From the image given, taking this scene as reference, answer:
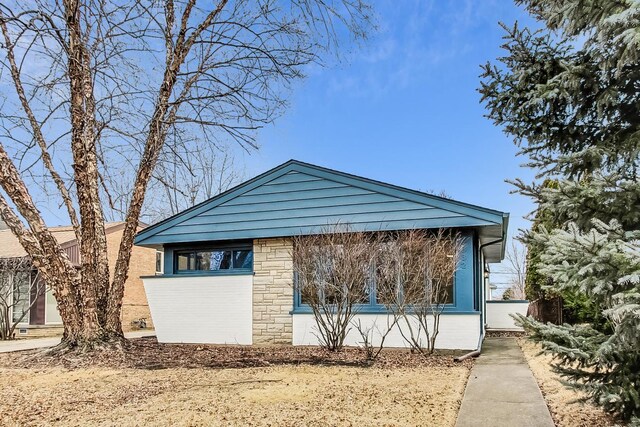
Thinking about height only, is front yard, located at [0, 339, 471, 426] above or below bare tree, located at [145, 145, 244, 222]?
below

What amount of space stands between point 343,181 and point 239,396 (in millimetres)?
6068

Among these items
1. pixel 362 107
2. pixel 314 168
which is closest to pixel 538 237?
pixel 314 168

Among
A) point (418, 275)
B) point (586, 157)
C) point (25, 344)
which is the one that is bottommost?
point (25, 344)

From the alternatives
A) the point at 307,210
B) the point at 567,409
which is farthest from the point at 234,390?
the point at 307,210

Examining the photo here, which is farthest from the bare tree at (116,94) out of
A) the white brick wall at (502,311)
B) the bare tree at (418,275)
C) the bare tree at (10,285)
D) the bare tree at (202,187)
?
the bare tree at (202,187)

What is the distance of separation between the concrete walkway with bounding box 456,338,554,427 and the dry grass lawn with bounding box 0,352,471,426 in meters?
0.19

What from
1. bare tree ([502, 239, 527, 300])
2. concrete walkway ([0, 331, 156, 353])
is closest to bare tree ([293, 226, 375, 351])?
concrete walkway ([0, 331, 156, 353])

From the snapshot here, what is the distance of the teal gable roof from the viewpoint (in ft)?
34.1

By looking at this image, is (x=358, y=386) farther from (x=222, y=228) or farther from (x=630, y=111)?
(x=222, y=228)

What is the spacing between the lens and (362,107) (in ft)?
56.5

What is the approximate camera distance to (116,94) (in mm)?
11188

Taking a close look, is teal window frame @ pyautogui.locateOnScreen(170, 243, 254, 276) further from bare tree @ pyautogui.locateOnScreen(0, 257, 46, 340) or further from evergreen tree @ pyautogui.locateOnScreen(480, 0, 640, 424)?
evergreen tree @ pyautogui.locateOnScreen(480, 0, 640, 424)

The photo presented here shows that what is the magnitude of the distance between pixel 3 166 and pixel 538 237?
381 inches

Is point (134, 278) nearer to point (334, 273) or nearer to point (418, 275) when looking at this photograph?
point (334, 273)
